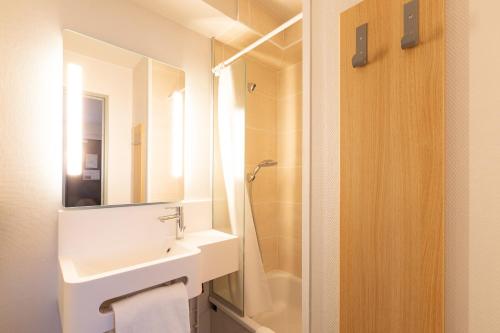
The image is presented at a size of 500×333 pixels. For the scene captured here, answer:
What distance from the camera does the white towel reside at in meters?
0.89

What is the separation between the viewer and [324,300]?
2.84 feet

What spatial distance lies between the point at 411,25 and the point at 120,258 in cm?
149

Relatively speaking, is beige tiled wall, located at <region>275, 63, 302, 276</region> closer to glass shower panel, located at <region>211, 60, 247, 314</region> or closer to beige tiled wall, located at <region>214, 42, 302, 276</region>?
beige tiled wall, located at <region>214, 42, 302, 276</region>

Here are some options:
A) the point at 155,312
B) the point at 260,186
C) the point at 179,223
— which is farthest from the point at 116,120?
the point at 260,186

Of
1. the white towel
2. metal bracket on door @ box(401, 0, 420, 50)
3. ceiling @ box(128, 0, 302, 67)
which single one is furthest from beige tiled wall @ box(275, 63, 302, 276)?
metal bracket on door @ box(401, 0, 420, 50)

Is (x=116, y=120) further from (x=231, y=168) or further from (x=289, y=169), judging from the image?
(x=289, y=169)

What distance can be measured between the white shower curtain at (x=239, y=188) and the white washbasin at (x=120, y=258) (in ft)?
0.34

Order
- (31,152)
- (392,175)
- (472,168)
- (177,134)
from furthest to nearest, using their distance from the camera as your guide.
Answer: (177,134) → (31,152) → (392,175) → (472,168)

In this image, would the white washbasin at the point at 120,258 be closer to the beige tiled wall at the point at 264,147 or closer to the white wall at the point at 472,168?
the beige tiled wall at the point at 264,147

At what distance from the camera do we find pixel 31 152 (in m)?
1.07

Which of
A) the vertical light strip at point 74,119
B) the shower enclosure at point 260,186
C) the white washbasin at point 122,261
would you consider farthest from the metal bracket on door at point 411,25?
the vertical light strip at point 74,119

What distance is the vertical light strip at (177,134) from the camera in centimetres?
154

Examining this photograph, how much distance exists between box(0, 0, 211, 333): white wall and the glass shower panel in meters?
0.78

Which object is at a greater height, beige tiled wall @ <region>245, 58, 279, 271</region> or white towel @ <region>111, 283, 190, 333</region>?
beige tiled wall @ <region>245, 58, 279, 271</region>
